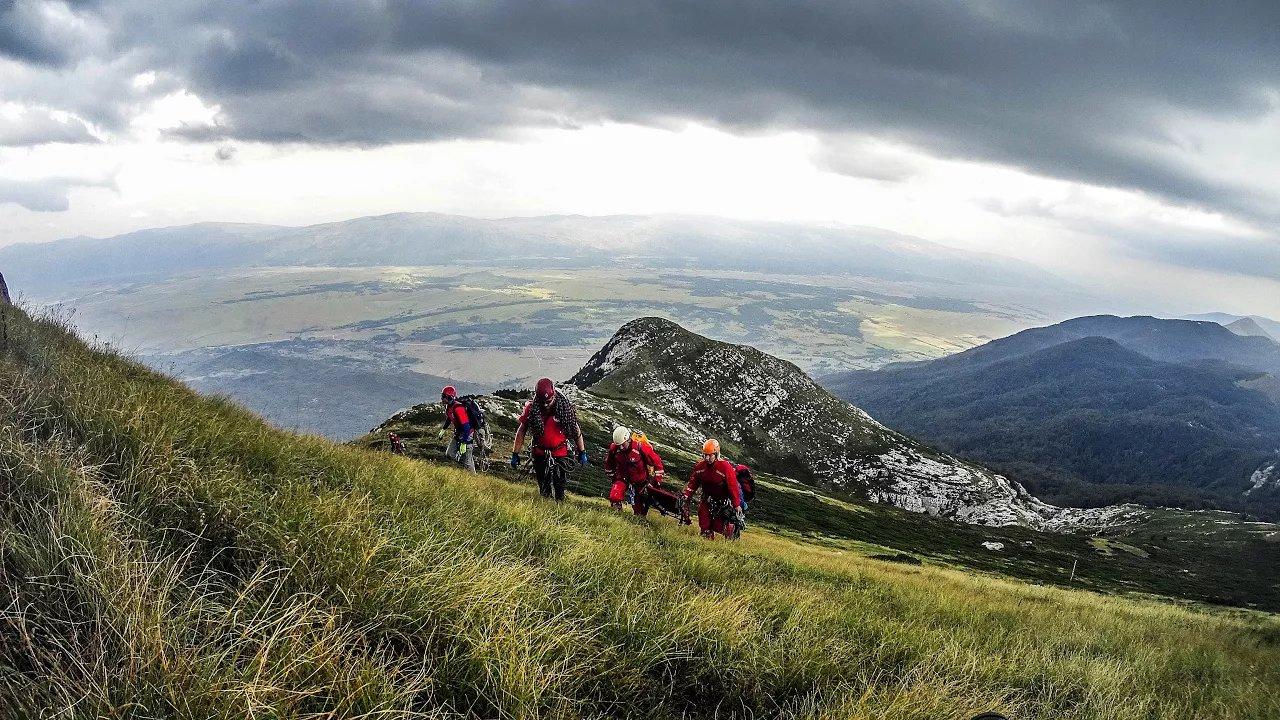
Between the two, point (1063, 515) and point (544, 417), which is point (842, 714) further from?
point (1063, 515)

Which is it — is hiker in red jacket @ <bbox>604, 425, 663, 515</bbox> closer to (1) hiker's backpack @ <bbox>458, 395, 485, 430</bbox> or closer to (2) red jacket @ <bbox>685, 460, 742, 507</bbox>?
(2) red jacket @ <bbox>685, 460, 742, 507</bbox>

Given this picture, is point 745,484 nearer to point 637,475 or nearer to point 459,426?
point 637,475

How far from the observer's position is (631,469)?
14.7 m

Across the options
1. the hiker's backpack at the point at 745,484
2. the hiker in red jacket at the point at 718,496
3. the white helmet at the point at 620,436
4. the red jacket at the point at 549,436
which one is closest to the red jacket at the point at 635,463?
the white helmet at the point at 620,436

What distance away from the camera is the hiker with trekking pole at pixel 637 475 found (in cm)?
1445

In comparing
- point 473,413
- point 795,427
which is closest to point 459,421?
point 473,413

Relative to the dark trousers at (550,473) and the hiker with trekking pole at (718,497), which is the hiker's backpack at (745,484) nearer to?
the hiker with trekking pole at (718,497)

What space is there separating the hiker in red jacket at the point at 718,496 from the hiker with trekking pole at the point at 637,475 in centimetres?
91

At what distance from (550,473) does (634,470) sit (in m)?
2.26

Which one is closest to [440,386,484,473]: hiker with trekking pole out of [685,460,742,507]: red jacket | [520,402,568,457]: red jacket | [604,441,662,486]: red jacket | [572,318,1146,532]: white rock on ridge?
[520,402,568,457]: red jacket

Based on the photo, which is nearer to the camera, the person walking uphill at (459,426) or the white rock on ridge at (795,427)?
the person walking uphill at (459,426)

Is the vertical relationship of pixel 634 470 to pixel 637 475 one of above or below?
above

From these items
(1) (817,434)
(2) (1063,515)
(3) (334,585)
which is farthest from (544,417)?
(2) (1063,515)

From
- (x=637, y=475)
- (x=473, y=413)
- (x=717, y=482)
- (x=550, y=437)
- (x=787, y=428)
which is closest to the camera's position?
(x=550, y=437)
